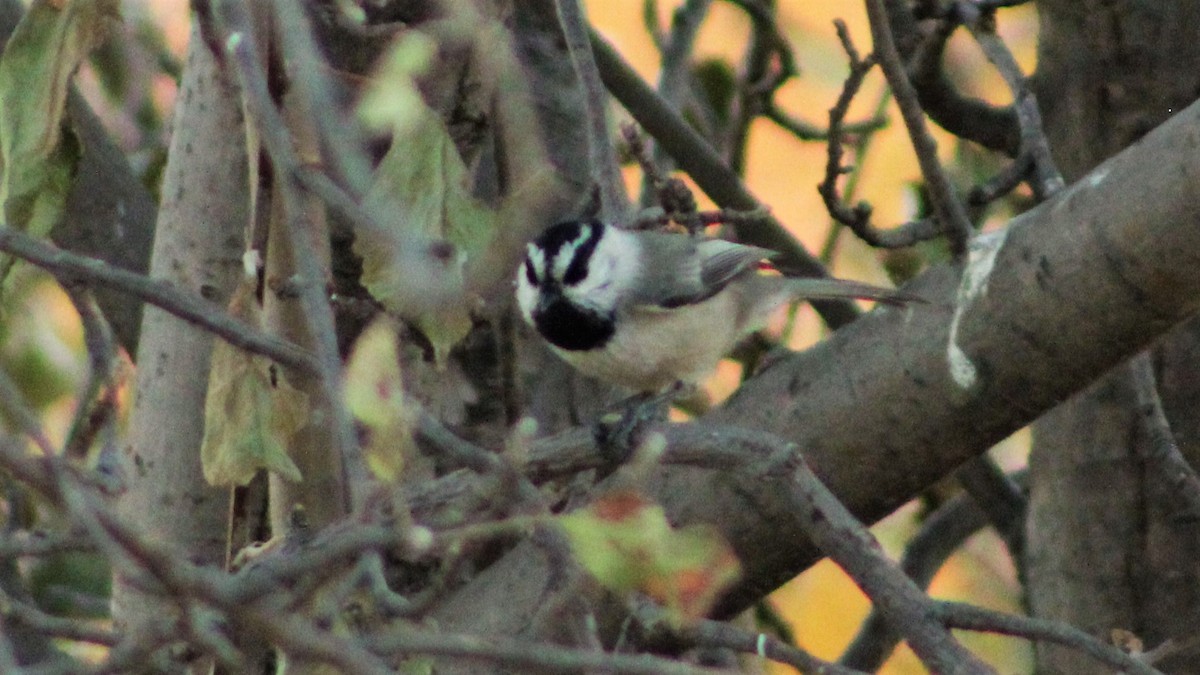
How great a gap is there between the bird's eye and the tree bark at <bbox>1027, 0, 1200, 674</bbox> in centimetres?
99

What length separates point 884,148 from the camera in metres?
4.67

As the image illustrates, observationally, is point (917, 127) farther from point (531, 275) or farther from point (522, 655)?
point (522, 655)

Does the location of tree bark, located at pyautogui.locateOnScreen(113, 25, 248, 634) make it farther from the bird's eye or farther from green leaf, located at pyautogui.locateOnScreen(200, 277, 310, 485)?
the bird's eye

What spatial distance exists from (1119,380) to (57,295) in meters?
2.97

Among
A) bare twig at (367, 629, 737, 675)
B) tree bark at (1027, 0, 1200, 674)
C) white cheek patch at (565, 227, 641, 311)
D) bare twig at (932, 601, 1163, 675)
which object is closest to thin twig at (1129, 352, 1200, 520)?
tree bark at (1027, 0, 1200, 674)

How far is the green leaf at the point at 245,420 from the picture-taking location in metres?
2.04

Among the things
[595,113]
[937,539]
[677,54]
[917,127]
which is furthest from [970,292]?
[677,54]

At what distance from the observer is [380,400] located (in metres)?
1.21

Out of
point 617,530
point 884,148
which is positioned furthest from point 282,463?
point 884,148

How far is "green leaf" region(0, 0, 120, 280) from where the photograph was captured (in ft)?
7.22

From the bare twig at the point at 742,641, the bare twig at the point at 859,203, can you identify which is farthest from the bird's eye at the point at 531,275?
the bare twig at the point at 742,641

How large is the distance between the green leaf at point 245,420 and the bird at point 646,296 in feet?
2.25

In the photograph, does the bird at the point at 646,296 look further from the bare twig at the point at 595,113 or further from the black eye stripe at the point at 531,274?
the bare twig at the point at 595,113

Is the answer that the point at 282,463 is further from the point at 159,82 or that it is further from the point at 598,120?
the point at 159,82
